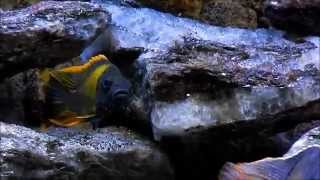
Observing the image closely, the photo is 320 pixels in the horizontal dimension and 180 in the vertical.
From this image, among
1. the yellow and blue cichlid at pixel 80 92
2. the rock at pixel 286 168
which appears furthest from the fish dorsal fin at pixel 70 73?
the rock at pixel 286 168

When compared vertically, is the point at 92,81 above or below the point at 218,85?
below

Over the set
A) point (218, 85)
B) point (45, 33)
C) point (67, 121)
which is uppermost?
point (45, 33)

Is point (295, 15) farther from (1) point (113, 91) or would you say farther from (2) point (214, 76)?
(1) point (113, 91)

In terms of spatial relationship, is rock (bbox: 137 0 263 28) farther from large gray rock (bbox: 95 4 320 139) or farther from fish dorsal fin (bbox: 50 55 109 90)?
fish dorsal fin (bbox: 50 55 109 90)

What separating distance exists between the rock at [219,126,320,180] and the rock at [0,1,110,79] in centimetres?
72

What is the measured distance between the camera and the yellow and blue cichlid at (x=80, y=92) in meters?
2.16

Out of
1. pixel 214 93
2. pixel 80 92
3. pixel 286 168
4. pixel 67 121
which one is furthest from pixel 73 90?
pixel 286 168

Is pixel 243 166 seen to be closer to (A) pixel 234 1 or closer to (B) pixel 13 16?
(B) pixel 13 16

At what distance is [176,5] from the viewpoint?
8.63 ft

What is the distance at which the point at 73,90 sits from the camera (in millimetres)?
2217

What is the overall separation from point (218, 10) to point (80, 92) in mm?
844

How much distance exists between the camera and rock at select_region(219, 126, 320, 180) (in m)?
1.25

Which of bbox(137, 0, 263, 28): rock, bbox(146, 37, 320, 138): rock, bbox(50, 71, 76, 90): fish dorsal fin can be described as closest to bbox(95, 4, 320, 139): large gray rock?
bbox(146, 37, 320, 138): rock

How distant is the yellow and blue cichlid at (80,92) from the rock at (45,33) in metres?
0.23
